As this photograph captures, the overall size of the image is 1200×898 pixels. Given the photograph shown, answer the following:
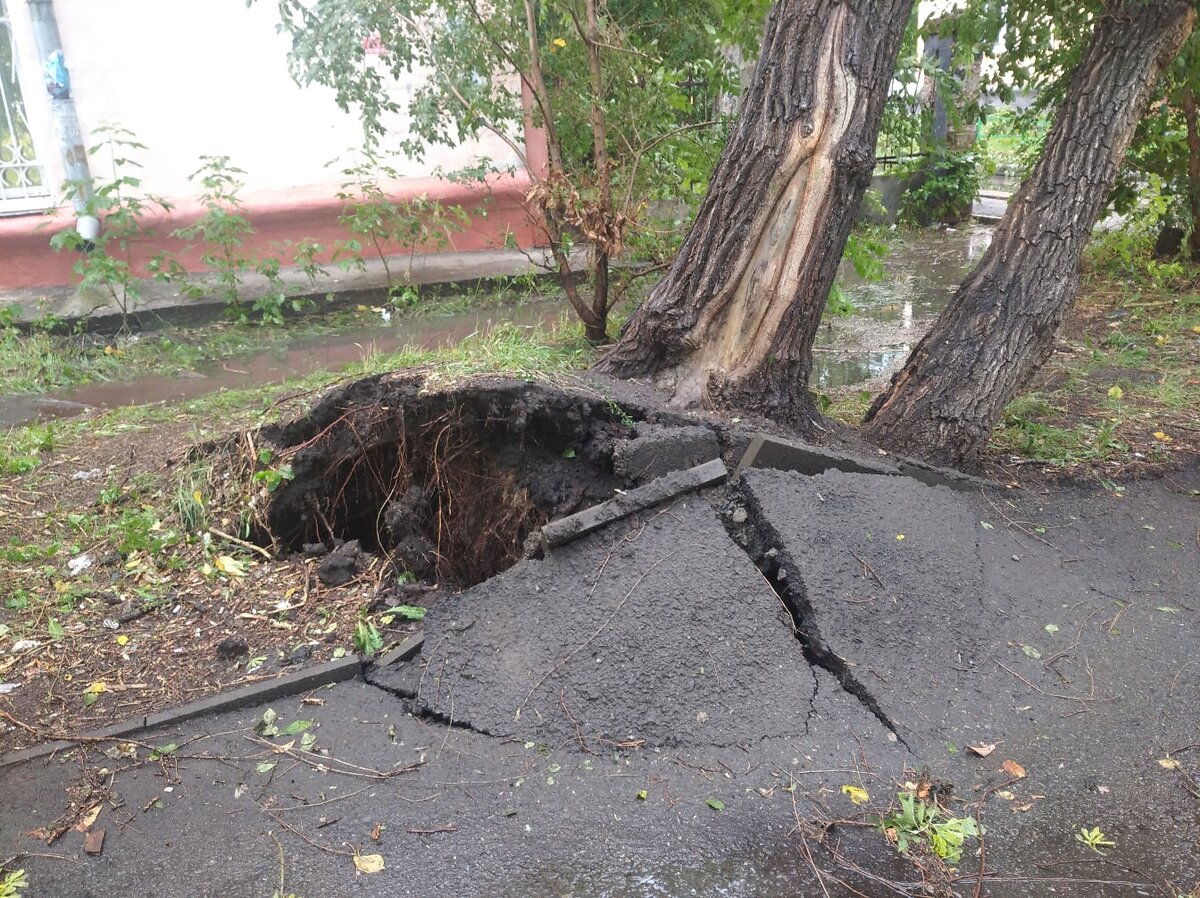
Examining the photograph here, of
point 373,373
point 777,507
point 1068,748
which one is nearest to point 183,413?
point 373,373

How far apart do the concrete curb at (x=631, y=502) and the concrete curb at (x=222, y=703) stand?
2.83 feet

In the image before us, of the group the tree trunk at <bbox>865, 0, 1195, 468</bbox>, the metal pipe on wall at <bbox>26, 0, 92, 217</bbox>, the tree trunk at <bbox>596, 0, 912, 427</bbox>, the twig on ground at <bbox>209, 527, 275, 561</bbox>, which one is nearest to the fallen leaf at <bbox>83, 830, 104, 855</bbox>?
the twig on ground at <bbox>209, 527, 275, 561</bbox>

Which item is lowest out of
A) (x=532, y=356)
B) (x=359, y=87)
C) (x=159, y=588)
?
(x=159, y=588)

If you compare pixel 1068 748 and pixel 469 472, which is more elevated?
pixel 469 472

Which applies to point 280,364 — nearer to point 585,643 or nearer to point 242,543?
point 242,543

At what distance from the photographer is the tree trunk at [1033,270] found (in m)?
4.46

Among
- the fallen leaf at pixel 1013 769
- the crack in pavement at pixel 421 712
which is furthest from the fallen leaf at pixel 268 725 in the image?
the fallen leaf at pixel 1013 769

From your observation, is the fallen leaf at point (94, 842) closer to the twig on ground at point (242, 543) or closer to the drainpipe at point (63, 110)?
the twig on ground at point (242, 543)

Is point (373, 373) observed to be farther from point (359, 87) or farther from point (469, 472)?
point (359, 87)

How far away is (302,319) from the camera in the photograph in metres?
8.33

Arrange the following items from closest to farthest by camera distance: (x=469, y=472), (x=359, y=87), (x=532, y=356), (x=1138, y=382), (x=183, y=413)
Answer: (x=469, y=472)
(x=532, y=356)
(x=183, y=413)
(x=1138, y=382)
(x=359, y=87)

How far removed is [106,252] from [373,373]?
186 inches

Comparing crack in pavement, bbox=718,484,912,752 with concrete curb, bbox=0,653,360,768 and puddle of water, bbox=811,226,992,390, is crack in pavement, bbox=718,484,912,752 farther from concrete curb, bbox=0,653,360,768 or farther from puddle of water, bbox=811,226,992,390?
puddle of water, bbox=811,226,992,390

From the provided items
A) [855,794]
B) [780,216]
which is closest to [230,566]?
[855,794]
